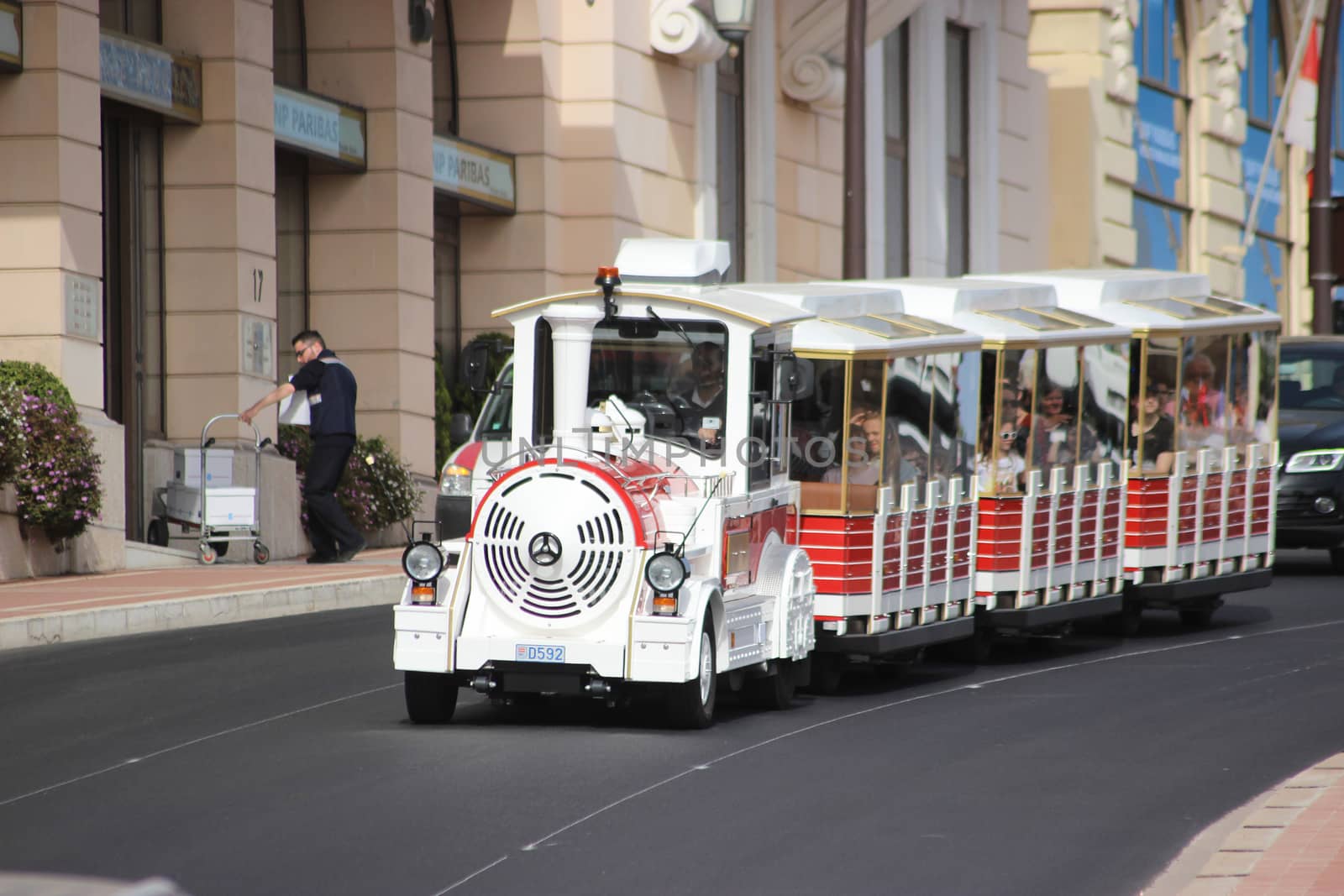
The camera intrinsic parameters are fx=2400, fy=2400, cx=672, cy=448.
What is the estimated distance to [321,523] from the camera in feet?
67.1

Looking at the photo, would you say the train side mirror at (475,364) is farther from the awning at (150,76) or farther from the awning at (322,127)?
the awning at (322,127)

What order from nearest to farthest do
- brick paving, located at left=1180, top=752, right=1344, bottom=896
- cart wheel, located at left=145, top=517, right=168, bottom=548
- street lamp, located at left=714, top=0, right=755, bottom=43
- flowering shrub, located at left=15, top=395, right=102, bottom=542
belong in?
brick paving, located at left=1180, top=752, right=1344, bottom=896 → flowering shrub, located at left=15, top=395, right=102, bottom=542 → cart wheel, located at left=145, top=517, right=168, bottom=548 → street lamp, located at left=714, top=0, right=755, bottom=43

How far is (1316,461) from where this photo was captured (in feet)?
69.2

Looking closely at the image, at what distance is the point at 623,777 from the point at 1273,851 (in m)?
2.84

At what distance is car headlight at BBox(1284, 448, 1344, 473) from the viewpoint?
20969mm

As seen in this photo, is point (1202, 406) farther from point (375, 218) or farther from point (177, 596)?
point (375, 218)

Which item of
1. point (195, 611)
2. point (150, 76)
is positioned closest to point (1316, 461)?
point (195, 611)

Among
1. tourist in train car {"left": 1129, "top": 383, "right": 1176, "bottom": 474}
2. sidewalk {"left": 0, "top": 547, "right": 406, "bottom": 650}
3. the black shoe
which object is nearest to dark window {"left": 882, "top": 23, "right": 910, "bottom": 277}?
the black shoe

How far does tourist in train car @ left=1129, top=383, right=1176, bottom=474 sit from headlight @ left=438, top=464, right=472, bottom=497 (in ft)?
18.6

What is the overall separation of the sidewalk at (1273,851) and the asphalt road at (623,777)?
164mm

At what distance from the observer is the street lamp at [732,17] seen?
23156 millimetres

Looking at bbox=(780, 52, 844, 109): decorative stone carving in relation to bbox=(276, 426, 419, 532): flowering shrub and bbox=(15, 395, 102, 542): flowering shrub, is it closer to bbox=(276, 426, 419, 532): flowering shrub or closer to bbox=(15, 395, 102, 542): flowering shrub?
bbox=(276, 426, 419, 532): flowering shrub

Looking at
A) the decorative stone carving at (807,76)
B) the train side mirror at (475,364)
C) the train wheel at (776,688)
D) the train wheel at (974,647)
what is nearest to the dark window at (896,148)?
the decorative stone carving at (807,76)

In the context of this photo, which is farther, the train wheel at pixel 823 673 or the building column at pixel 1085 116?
the building column at pixel 1085 116
